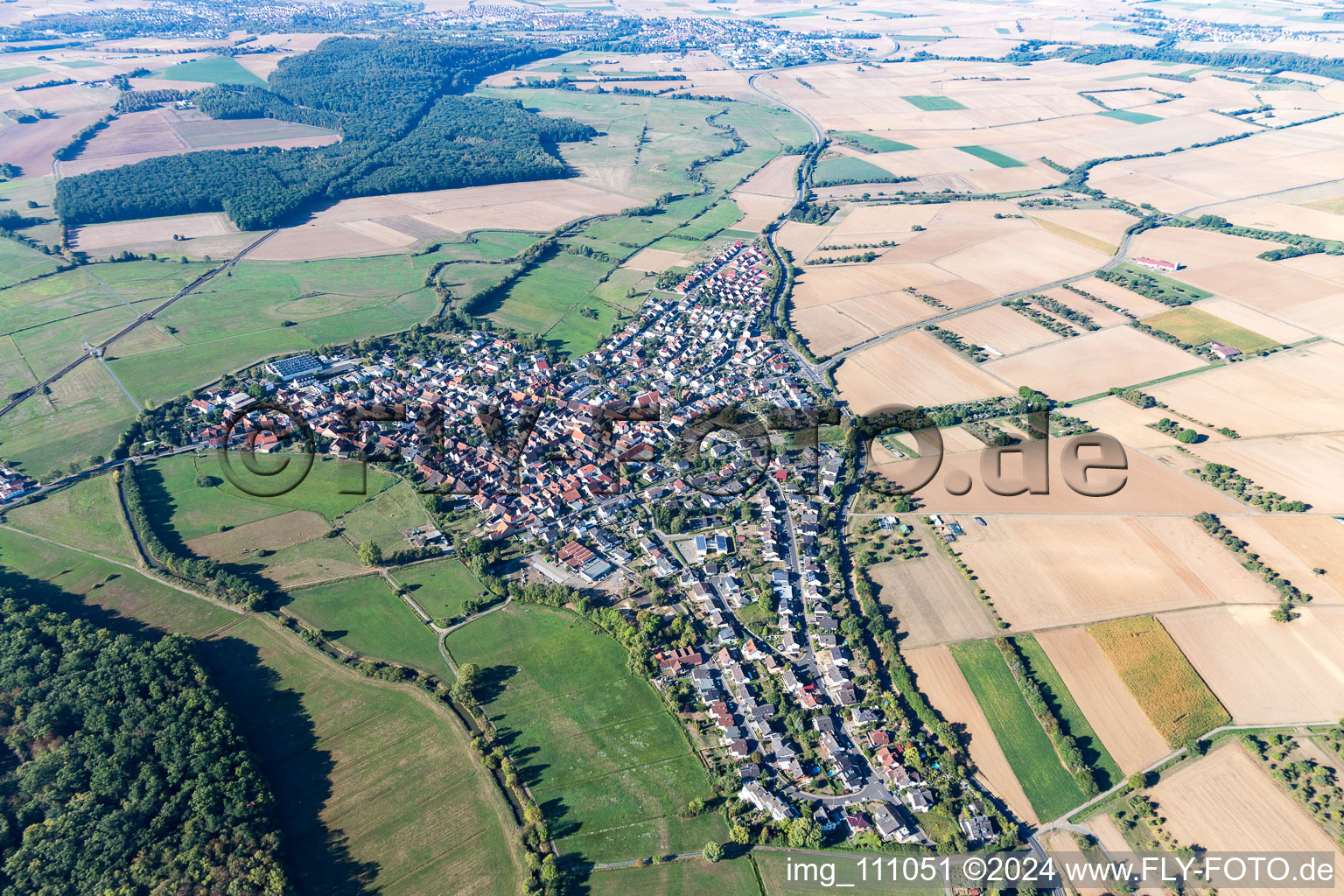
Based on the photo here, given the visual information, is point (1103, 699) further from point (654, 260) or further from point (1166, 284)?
point (654, 260)

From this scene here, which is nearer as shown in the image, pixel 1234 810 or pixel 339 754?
pixel 1234 810

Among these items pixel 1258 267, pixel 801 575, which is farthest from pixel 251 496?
pixel 1258 267

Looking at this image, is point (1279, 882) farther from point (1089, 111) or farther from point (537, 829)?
point (1089, 111)

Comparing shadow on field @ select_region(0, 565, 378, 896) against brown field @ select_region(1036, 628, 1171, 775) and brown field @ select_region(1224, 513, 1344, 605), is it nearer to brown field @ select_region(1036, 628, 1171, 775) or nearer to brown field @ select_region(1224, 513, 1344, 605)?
brown field @ select_region(1036, 628, 1171, 775)

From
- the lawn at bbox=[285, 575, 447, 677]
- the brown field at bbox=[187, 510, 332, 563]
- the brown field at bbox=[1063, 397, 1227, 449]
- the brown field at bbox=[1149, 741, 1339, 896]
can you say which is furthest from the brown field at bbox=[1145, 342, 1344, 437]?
the brown field at bbox=[187, 510, 332, 563]

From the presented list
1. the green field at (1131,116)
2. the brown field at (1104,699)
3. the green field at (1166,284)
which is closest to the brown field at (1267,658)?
the brown field at (1104,699)

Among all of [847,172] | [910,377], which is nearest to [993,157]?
[847,172]
